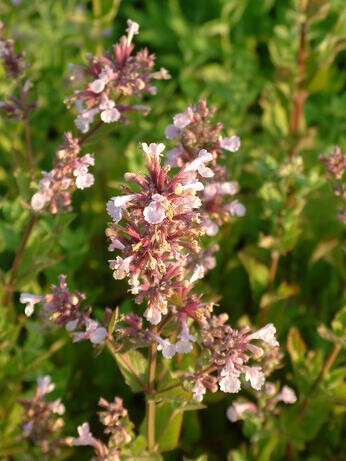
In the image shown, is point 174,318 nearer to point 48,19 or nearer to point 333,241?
point 333,241

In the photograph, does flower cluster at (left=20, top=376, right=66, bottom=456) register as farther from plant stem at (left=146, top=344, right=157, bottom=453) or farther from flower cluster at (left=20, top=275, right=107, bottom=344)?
flower cluster at (left=20, top=275, right=107, bottom=344)

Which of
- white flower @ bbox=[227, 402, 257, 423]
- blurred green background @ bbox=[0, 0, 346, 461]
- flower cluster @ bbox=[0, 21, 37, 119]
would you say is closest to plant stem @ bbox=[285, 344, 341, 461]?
blurred green background @ bbox=[0, 0, 346, 461]

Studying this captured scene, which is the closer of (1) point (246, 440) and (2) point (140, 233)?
(2) point (140, 233)

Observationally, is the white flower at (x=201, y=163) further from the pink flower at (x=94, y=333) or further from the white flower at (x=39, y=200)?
the white flower at (x=39, y=200)

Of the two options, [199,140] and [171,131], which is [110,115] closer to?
[171,131]

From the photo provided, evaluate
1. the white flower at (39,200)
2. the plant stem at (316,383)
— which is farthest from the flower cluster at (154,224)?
the plant stem at (316,383)

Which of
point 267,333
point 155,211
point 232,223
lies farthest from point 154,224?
point 232,223

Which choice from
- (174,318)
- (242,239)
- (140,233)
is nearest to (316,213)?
(242,239)
